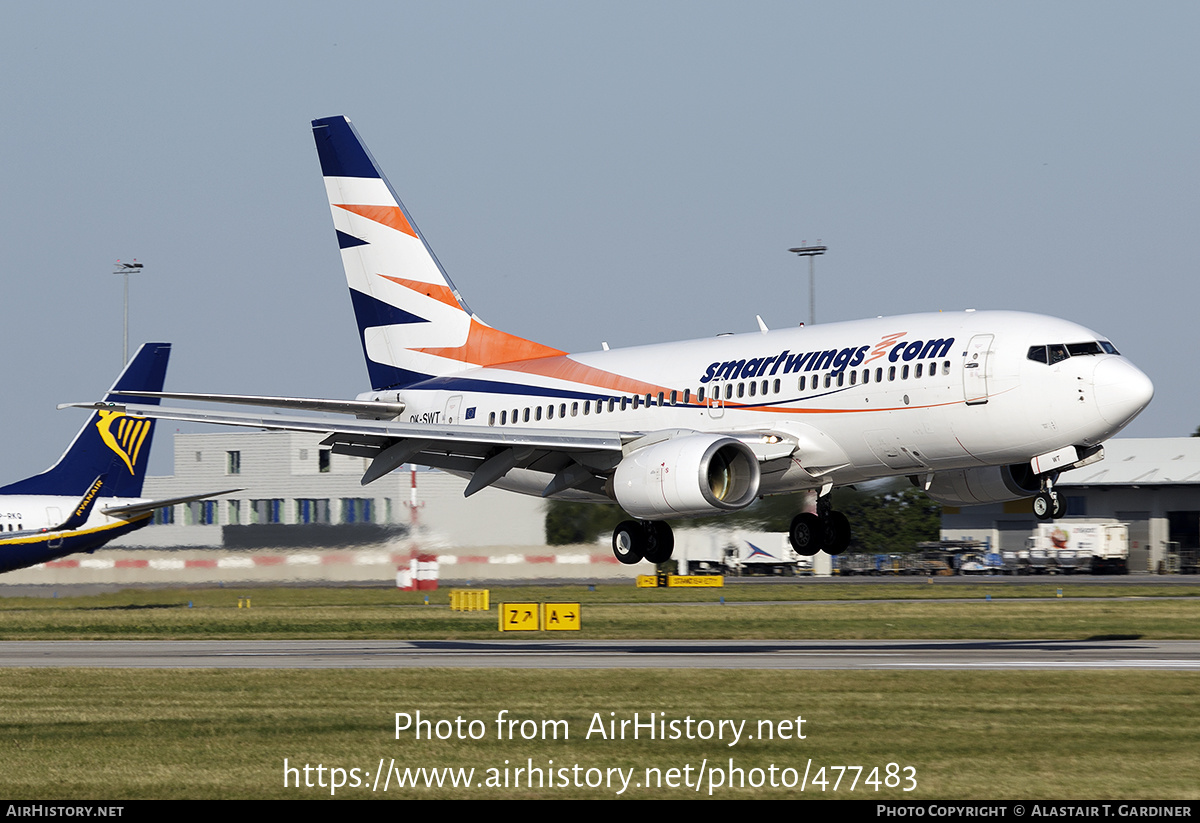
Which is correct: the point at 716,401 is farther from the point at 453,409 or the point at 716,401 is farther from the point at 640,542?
the point at 453,409

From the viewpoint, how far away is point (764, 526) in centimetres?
6431

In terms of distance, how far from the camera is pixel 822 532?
36.9 metres

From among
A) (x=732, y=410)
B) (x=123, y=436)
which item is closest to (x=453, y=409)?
(x=732, y=410)

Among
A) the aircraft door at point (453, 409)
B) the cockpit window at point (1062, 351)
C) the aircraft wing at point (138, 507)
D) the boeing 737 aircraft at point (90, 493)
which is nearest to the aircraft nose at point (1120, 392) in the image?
the cockpit window at point (1062, 351)

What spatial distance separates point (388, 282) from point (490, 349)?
14.3 feet

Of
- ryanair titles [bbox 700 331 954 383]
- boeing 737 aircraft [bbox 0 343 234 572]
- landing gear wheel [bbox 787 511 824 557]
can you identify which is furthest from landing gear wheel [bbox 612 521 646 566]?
boeing 737 aircraft [bbox 0 343 234 572]

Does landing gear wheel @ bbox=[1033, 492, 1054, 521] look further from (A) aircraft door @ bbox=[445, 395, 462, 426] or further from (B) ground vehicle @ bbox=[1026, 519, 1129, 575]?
(B) ground vehicle @ bbox=[1026, 519, 1129, 575]

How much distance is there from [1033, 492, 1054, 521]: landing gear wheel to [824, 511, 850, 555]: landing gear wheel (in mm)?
5546

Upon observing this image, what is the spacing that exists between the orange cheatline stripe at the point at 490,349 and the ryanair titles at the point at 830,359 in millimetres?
7030

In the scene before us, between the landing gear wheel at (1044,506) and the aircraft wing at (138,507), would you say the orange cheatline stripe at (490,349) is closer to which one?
the landing gear wheel at (1044,506)

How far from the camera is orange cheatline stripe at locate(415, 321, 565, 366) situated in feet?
135

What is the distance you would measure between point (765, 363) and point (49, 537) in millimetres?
39981
